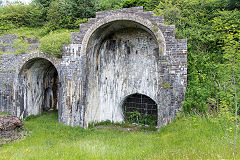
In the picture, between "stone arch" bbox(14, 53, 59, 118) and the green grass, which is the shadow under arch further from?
"stone arch" bbox(14, 53, 59, 118)

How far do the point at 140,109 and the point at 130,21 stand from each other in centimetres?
510

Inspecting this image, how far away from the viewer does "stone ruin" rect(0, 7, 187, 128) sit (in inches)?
320

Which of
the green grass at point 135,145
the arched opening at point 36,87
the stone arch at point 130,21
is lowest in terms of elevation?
the green grass at point 135,145

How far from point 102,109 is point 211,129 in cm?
635

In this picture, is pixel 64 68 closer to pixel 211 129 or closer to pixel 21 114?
pixel 21 114

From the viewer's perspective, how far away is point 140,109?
35.6 feet

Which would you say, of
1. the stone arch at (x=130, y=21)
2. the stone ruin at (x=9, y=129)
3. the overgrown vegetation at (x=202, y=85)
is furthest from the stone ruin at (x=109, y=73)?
the stone ruin at (x=9, y=129)

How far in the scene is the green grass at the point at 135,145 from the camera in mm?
5086

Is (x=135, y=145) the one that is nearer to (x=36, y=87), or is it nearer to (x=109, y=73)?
(x=109, y=73)

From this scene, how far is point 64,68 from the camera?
9.53 meters

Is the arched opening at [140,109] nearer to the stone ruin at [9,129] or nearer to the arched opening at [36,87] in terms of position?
the stone ruin at [9,129]

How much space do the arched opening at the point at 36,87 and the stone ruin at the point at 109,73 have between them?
0.06 meters

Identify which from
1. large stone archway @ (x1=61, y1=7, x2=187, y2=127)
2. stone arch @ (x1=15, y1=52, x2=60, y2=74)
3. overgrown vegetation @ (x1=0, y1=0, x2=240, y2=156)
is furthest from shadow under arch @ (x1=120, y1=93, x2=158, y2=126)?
stone arch @ (x1=15, y1=52, x2=60, y2=74)

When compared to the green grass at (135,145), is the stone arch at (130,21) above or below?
above
